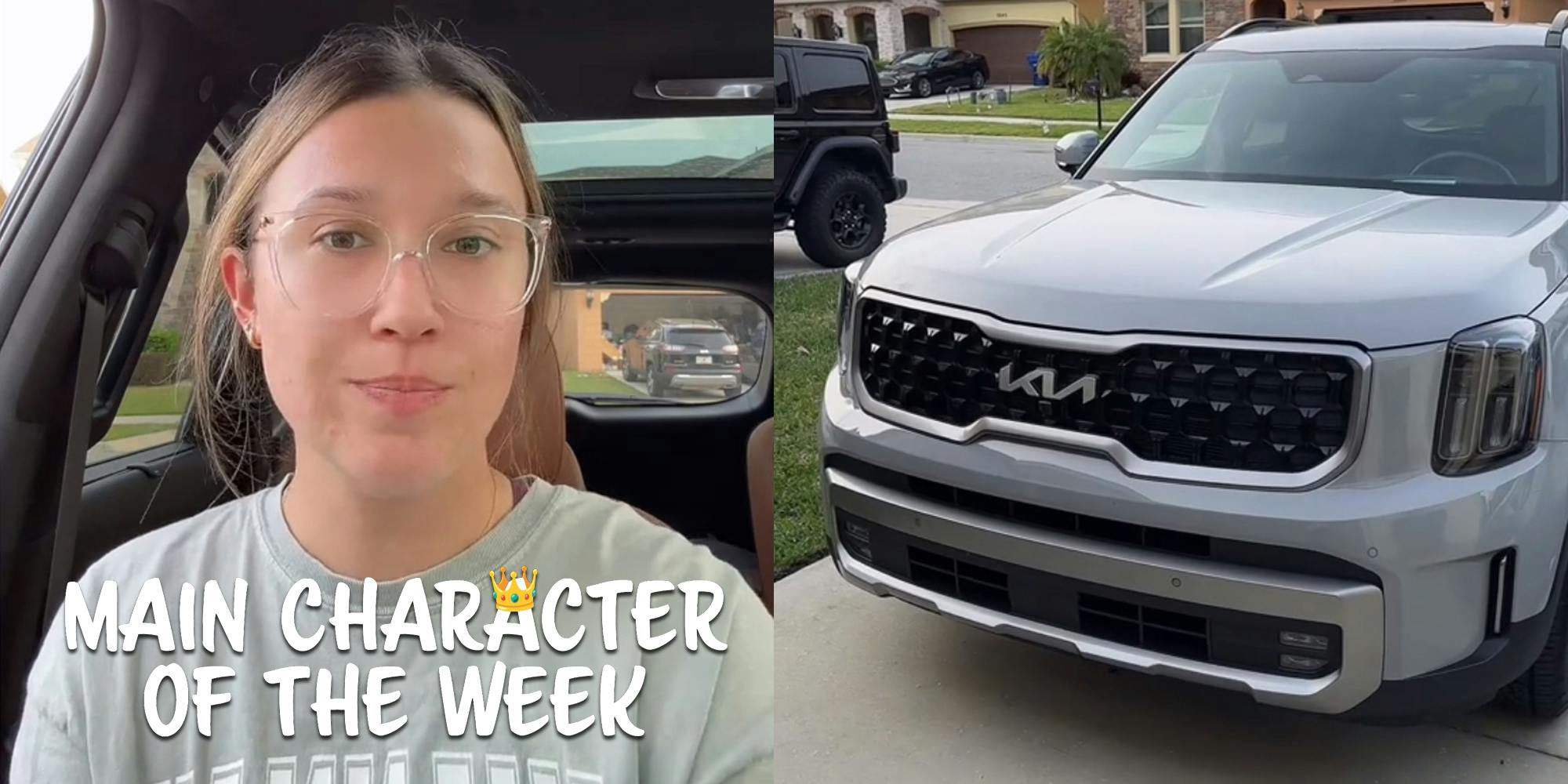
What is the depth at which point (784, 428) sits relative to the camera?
227 inches

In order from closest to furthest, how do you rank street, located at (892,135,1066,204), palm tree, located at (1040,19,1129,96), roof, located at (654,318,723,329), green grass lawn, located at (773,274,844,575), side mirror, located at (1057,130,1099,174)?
roof, located at (654,318,723,329) < green grass lawn, located at (773,274,844,575) < side mirror, located at (1057,130,1099,174) < street, located at (892,135,1066,204) < palm tree, located at (1040,19,1129,96)

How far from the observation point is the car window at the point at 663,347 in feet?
6.83

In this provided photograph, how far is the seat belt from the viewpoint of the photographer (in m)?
2.01

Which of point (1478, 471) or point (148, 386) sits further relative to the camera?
point (1478, 471)

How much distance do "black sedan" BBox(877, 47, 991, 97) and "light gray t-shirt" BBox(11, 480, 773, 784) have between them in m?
27.9

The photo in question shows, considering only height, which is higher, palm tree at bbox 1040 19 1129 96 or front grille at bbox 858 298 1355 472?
palm tree at bbox 1040 19 1129 96

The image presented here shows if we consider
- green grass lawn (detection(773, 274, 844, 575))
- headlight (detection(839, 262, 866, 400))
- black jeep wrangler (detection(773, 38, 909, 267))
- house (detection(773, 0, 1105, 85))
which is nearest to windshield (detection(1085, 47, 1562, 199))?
headlight (detection(839, 262, 866, 400))

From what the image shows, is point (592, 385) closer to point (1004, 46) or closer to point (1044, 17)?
point (1044, 17)

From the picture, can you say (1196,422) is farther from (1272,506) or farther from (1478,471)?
(1478,471)

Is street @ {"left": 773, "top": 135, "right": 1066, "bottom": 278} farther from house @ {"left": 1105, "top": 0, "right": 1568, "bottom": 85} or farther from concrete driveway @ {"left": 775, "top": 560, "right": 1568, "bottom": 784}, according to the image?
house @ {"left": 1105, "top": 0, "right": 1568, "bottom": 85}

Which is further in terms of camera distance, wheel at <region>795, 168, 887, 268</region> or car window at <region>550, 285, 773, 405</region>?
wheel at <region>795, 168, 887, 268</region>

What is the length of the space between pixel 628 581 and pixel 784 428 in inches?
147

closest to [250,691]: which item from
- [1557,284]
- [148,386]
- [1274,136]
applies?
[148,386]

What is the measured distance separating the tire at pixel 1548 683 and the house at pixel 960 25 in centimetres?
2873
